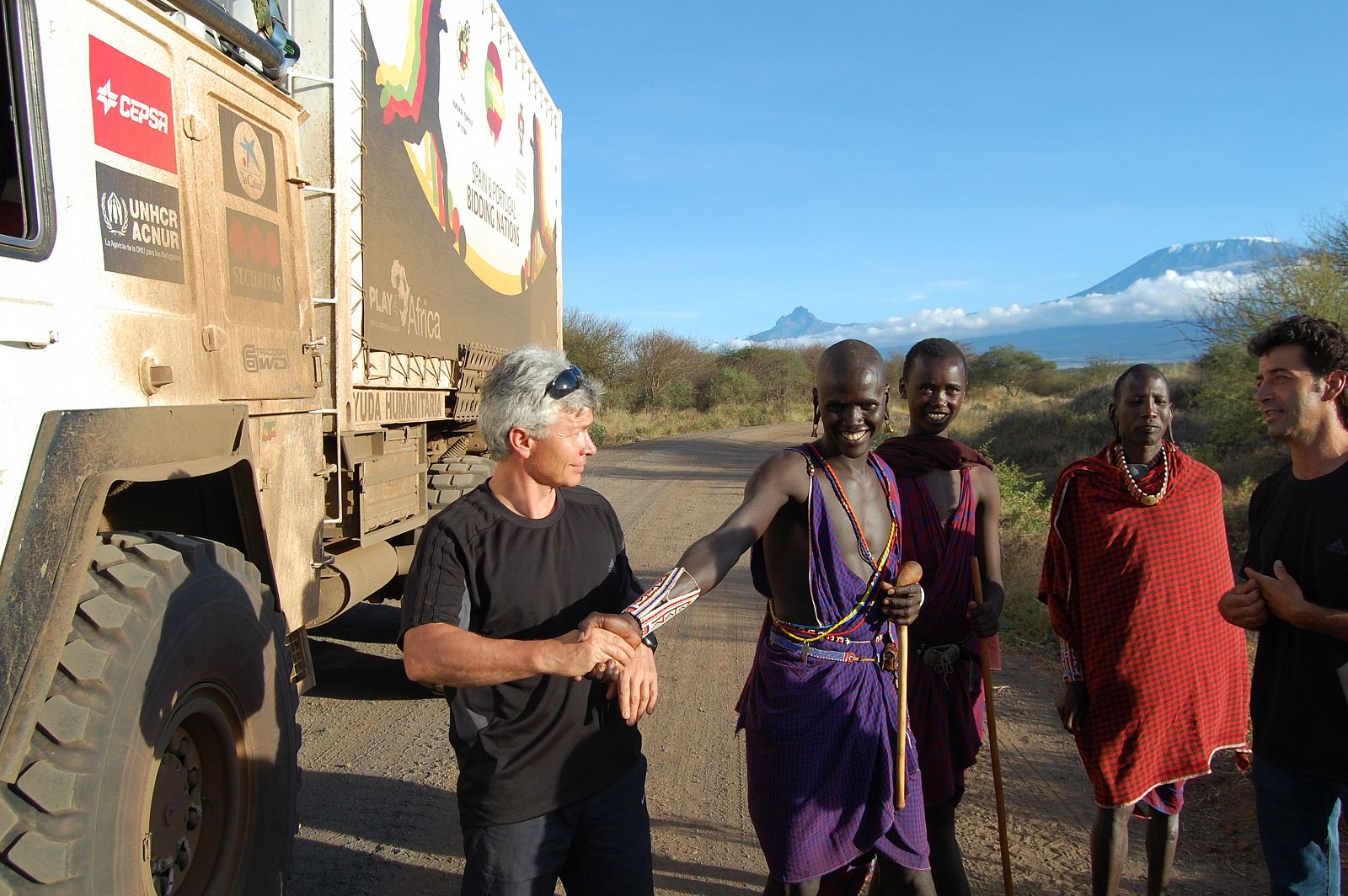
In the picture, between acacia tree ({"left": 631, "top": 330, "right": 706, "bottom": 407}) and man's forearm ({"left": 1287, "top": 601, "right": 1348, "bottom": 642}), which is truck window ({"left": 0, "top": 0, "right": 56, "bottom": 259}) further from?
acacia tree ({"left": 631, "top": 330, "right": 706, "bottom": 407})

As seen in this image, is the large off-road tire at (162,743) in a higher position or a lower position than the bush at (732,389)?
higher

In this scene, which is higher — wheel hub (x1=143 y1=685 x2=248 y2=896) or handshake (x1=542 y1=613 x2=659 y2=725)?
handshake (x1=542 y1=613 x2=659 y2=725)

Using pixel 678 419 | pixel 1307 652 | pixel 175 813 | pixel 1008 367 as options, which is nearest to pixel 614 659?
pixel 175 813

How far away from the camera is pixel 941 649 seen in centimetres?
281

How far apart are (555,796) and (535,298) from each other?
681 cm

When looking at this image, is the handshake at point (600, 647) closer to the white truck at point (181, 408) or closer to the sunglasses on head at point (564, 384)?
the sunglasses on head at point (564, 384)

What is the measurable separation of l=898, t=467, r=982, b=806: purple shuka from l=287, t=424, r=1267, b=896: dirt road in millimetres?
688

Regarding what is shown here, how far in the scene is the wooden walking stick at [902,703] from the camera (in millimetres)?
2393

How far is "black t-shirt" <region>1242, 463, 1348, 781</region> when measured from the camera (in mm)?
2320

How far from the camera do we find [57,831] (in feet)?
5.84

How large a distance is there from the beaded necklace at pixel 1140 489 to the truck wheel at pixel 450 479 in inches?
150

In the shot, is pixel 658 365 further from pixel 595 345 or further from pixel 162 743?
pixel 162 743

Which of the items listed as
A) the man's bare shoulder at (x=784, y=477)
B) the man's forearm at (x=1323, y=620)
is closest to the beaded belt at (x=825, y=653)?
the man's bare shoulder at (x=784, y=477)

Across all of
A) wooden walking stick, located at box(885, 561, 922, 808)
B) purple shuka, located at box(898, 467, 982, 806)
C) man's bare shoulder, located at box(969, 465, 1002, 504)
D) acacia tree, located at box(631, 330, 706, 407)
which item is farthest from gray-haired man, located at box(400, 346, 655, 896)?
acacia tree, located at box(631, 330, 706, 407)
